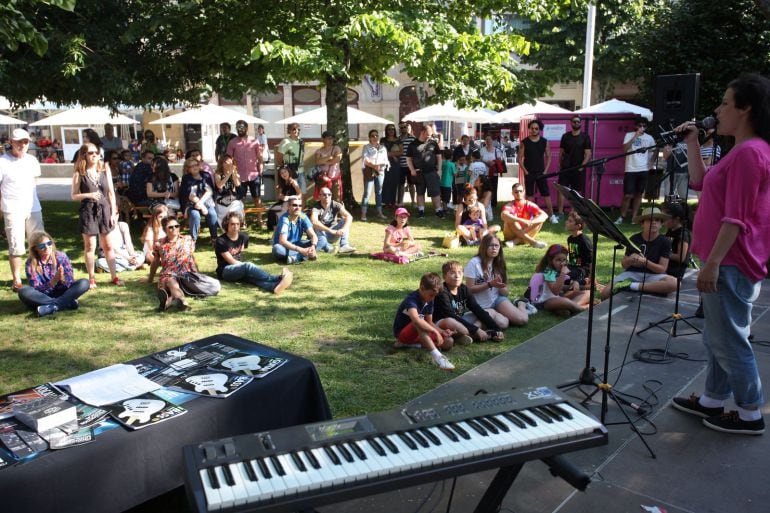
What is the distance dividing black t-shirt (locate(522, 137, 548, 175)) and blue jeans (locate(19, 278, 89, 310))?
9.04 metres

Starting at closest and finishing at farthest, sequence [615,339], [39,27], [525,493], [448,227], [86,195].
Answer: [525,493] → [615,339] → [86,195] → [39,27] → [448,227]

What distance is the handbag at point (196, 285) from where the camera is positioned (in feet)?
→ 26.0

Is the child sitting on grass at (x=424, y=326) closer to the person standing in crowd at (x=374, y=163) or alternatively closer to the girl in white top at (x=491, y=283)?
the girl in white top at (x=491, y=283)

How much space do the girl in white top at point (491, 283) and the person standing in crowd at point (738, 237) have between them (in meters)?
2.76

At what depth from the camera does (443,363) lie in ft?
18.4

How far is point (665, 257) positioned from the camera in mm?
7574

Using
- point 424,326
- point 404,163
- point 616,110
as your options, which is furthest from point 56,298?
point 616,110

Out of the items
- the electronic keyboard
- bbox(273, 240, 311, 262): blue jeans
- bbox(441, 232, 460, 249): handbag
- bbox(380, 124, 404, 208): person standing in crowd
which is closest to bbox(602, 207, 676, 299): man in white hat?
bbox(441, 232, 460, 249): handbag

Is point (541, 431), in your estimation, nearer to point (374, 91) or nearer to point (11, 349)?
point (11, 349)

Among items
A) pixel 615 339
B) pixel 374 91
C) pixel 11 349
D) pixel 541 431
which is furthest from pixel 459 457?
pixel 374 91

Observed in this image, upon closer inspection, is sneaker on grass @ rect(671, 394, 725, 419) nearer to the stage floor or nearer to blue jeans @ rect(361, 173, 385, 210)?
the stage floor

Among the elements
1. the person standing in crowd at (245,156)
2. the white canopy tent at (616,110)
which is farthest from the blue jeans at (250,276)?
the white canopy tent at (616,110)

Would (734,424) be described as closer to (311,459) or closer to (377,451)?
(377,451)

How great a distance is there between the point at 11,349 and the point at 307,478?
5180mm
